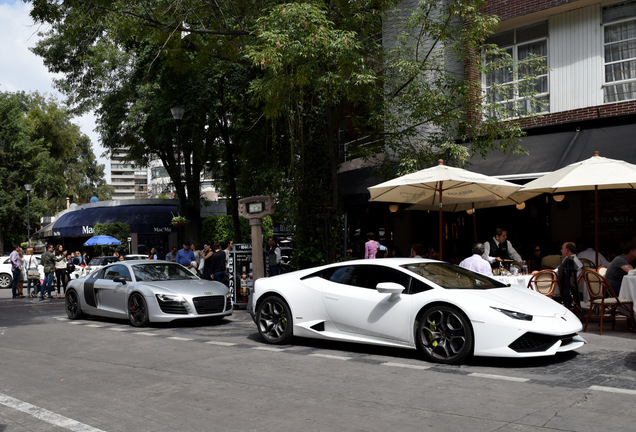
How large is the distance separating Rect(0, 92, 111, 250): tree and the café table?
4476 cm

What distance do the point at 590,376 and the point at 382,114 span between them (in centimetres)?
958

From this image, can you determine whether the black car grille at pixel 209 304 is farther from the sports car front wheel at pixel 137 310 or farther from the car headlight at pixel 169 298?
the sports car front wheel at pixel 137 310

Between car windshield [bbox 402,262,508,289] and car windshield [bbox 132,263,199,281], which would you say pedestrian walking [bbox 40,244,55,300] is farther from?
car windshield [bbox 402,262,508,289]

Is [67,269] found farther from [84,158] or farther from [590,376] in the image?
[84,158]

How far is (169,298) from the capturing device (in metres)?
11.8

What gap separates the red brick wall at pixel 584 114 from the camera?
14656mm

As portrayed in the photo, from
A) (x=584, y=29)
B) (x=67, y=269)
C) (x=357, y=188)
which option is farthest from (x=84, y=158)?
(x=584, y=29)

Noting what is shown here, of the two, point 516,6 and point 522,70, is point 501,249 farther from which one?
point 516,6

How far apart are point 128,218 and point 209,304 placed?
28.4m

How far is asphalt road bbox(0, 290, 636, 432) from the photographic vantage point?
5109mm

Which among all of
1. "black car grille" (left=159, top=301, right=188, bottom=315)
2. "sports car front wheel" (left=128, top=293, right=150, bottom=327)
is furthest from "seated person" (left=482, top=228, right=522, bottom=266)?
"sports car front wheel" (left=128, top=293, right=150, bottom=327)

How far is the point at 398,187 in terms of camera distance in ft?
42.1

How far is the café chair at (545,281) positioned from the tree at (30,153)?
4321 cm

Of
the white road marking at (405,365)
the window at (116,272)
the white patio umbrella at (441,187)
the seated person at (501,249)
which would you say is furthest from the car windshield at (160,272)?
the white road marking at (405,365)
